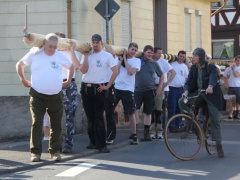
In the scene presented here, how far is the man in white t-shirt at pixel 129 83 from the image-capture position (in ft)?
39.8

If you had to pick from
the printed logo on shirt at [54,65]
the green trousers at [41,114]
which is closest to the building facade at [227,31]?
the green trousers at [41,114]

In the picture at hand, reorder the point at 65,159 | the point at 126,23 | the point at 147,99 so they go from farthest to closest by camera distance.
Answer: the point at 126,23
the point at 147,99
the point at 65,159

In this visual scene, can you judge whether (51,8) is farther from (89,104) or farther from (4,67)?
(89,104)

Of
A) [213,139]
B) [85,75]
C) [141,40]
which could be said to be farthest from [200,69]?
[141,40]

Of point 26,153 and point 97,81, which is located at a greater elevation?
point 97,81

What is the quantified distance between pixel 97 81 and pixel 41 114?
4.73 feet

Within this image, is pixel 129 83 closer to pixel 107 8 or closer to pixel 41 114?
pixel 107 8

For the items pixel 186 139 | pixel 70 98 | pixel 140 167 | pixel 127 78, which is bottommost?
pixel 140 167

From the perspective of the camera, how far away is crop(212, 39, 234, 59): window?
1596 inches

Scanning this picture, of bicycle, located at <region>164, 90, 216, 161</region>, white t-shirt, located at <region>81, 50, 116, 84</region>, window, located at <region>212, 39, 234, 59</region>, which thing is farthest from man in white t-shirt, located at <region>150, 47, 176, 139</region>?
window, located at <region>212, 39, 234, 59</region>

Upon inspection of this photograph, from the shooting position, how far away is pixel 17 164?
9.34m

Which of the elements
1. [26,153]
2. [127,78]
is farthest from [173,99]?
[26,153]

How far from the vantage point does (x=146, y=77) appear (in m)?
12.8

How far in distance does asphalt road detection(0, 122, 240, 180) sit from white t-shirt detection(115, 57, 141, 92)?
1.38 meters
